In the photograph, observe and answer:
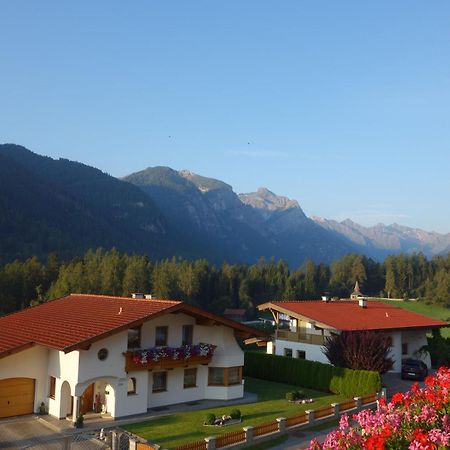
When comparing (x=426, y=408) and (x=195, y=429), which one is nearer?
(x=426, y=408)

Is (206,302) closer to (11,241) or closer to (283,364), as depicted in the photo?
(283,364)

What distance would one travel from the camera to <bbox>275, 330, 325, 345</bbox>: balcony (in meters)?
37.5

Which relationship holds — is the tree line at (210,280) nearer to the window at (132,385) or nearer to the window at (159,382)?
the window at (159,382)

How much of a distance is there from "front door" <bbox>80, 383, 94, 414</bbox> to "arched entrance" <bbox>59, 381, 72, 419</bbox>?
37.5 inches

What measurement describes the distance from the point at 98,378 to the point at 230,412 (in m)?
6.50

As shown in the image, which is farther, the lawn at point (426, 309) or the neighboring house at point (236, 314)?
the neighboring house at point (236, 314)

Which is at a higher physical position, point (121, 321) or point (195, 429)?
point (121, 321)

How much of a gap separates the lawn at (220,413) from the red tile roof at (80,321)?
13.4 ft

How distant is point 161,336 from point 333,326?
13638 millimetres

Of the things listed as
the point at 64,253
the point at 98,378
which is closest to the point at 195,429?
the point at 98,378

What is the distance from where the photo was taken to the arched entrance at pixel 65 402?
957 inches

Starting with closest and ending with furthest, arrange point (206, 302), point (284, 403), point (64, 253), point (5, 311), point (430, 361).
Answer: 1. point (284, 403)
2. point (430, 361)
3. point (5, 311)
4. point (206, 302)
5. point (64, 253)

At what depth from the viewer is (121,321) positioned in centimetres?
2533

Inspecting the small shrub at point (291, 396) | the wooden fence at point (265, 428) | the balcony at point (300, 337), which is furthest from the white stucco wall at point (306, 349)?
the wooden fence at point (265, 428)
